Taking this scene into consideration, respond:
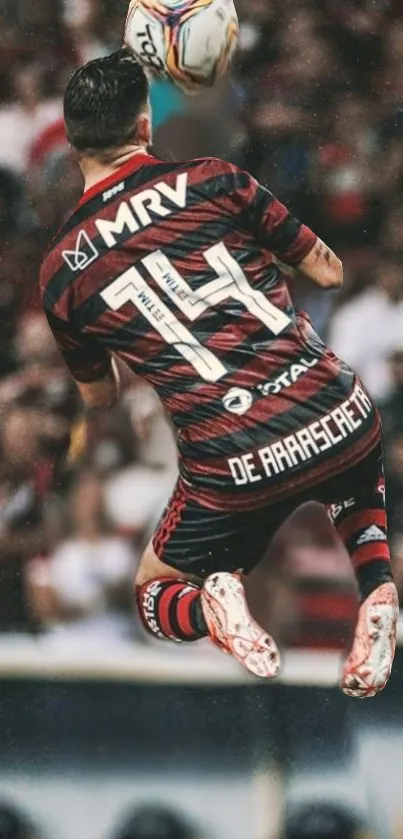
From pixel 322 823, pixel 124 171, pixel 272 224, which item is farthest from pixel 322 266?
pixel 322 823

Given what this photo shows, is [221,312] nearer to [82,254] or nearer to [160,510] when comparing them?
[82,254]

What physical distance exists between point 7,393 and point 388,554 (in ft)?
3.44

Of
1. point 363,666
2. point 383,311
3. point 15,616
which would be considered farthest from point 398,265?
point 15,616

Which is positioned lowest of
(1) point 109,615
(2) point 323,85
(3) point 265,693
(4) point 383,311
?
(3) point 265,693

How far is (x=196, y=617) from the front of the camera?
3.32 metres

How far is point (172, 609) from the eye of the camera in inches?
133

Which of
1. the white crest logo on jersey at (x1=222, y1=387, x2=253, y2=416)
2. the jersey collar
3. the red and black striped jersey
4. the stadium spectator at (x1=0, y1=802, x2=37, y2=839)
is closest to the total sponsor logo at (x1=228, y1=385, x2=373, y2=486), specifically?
the red and black striped jersey

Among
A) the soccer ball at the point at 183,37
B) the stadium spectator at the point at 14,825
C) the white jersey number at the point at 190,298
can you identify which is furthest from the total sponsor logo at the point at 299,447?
the stadium spectator at the point at 14,825

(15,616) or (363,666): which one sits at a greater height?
(15,616)

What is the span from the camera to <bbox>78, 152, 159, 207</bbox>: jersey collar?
3301mm

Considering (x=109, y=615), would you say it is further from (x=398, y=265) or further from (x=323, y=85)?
(x=323, y=85)

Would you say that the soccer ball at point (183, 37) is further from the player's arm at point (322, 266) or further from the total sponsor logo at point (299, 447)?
the total sponsor logo at point (299, 447)

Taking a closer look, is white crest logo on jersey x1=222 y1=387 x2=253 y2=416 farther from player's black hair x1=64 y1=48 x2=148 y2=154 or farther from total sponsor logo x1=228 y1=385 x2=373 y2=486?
player's black hair x1=64 y1=48 x2=148 y2=154

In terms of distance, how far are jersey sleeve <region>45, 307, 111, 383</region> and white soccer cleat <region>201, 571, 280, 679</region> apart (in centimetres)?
60
